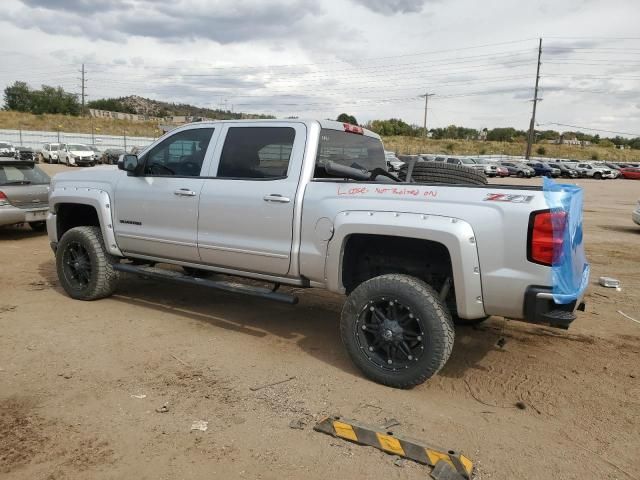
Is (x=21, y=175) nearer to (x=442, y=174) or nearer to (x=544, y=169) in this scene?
(x=442, y=174)

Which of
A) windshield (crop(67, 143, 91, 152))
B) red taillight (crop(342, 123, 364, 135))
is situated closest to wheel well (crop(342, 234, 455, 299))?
red taillight (crop(342, 123, 364, 135))

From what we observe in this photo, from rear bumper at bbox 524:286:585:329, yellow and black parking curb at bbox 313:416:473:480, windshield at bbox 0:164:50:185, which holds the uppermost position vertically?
windshield at bbox 0:164:50:185

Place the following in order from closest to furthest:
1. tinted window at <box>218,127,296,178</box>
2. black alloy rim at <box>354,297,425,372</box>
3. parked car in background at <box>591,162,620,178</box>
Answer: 1. black alloy rim at <box>354,297,425,372</box>
2. tinted window at <box>218,127,296,178</box>
3. parked car in background at <box>591,162,620,178</box>

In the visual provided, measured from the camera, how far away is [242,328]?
17.5 feet

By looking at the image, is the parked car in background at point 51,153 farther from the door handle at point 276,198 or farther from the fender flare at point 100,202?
the door handle at point 276,198

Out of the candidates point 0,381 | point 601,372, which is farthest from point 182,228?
point 601,372

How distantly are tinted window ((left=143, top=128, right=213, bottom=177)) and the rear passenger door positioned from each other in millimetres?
244

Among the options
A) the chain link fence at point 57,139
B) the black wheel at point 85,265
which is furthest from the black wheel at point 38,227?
the chain link fence at point 57,139

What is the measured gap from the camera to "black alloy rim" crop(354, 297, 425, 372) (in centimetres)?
393

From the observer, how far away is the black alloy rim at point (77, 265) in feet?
20.0

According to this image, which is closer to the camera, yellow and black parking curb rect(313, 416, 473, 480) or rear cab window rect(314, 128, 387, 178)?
yellow and black parking curb rect(313, 416, 473, 480)

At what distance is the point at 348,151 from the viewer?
5168 millimetres

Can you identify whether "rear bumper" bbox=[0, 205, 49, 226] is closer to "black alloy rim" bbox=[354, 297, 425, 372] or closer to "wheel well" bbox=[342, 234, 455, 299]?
"wheel well" bbox=[342, 234, 455, 299]

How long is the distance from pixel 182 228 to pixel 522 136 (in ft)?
392
